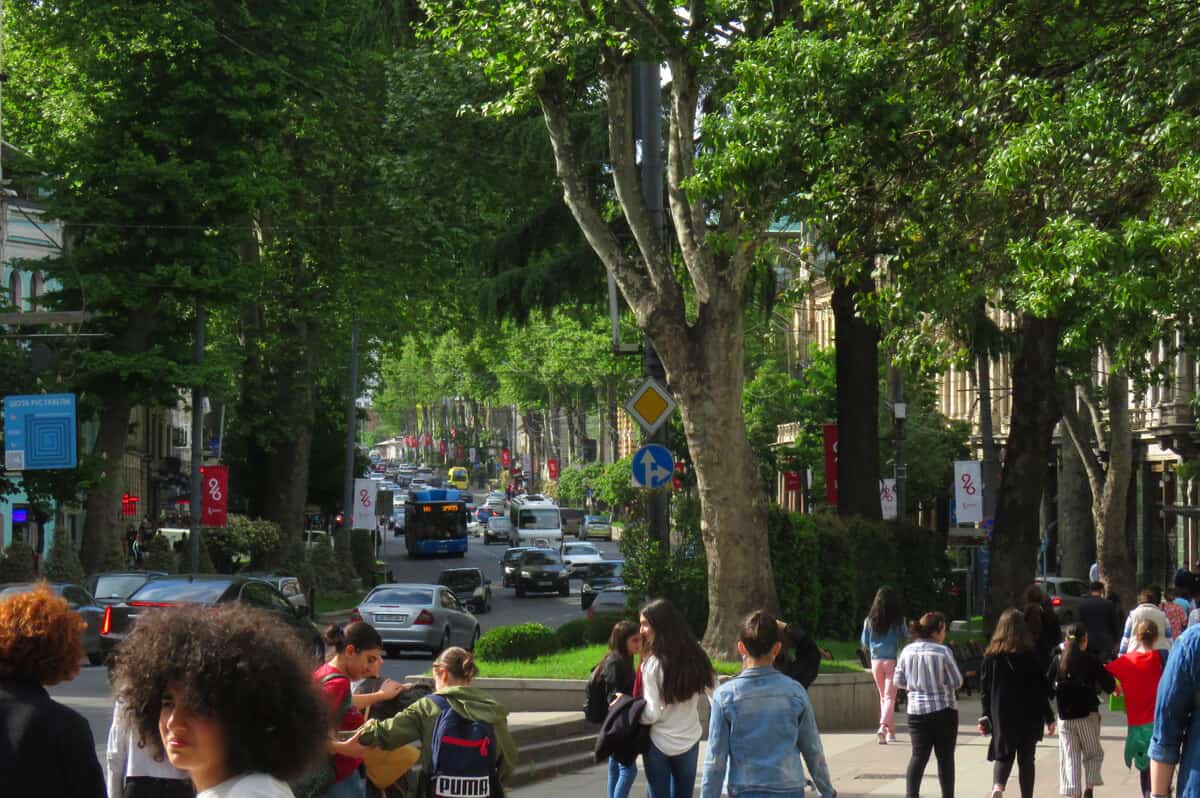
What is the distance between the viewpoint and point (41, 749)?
5.22 metres

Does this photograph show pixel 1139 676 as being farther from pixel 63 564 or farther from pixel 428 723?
pixel 63 564

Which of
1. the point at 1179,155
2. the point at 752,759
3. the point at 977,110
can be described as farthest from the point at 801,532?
the point at 752,759

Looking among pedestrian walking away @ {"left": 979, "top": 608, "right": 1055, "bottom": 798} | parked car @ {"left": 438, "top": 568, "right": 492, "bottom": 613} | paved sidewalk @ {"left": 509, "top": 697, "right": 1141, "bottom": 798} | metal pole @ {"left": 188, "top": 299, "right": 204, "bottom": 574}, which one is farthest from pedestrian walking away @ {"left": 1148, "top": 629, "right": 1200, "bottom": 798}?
parked car @ {"left": 438, "top": 568, "right": 492, "bottom": 613}

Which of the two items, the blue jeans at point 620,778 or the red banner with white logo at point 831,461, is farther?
the red banner with white logo at point 831,461

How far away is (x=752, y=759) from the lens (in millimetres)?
8469

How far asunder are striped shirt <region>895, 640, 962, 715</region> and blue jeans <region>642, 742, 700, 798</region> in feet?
8.88

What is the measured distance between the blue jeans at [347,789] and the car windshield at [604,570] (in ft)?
154

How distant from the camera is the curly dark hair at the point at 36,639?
5375 millimetres

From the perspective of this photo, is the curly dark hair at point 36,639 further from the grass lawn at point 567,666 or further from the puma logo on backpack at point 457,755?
the grass lawn at point 567,666

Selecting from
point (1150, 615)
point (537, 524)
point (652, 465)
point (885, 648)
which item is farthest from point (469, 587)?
point (537, 524)

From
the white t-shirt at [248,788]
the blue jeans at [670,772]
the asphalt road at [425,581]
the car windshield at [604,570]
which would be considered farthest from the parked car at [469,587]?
the white t-shirt at [248,788]

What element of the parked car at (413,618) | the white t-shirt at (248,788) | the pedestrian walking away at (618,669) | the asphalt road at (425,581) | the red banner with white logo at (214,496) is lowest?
the asphalt road at (425,581)

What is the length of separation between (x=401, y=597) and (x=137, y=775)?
2701cm

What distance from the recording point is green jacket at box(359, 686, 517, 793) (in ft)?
26.9
